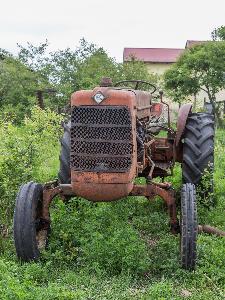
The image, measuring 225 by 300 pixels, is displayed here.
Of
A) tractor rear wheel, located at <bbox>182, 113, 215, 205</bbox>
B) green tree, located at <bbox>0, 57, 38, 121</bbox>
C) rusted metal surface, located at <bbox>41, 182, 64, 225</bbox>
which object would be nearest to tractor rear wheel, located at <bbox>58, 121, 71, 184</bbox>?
rusted metal surface, located at <bbox>41, 182, 64, 225</bbox>

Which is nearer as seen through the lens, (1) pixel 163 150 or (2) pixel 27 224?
(2) pixel 27 224

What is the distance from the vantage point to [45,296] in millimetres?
4891

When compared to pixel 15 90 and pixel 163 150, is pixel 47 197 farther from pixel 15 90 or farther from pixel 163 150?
pixel 15 90

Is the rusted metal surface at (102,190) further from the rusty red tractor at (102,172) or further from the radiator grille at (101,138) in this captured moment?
the radiator grille at (101,138)

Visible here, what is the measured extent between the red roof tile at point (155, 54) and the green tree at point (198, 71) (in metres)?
22.4

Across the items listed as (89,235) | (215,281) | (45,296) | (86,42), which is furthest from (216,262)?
(86,42)

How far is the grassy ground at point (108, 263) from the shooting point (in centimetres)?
521

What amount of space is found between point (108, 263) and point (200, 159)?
234 cm

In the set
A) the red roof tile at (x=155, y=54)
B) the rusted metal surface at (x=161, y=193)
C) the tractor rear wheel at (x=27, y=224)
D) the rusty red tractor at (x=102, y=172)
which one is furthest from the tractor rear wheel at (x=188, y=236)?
the red roof tile at (x=155, y=54)

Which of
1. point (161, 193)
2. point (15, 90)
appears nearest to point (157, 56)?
point (15, 90)

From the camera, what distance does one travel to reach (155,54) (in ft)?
186

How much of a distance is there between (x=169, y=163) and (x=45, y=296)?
12.0 feet

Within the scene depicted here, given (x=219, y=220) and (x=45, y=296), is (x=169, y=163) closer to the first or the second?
(x=219, y=220)

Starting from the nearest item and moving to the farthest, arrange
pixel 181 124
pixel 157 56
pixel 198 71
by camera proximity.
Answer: pixel 181 124
pixel 198 71
pixel 157 56
